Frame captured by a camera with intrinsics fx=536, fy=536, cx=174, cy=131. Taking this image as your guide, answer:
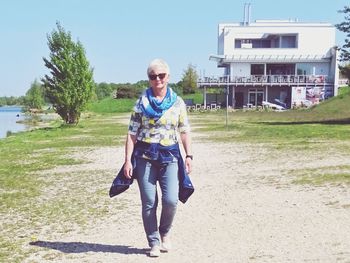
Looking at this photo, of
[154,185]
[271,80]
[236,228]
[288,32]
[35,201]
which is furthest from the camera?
[288,32]

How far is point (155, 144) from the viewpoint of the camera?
499 centimetres

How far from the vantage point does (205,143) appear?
60.0ft

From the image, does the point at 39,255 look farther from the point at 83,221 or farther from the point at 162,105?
the point at 162,105

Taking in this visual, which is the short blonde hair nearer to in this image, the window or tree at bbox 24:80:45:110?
the window

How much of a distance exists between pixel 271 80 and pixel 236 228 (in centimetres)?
5138

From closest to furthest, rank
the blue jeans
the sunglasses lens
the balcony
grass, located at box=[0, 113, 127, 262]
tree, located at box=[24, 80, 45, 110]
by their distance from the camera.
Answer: the sunglasses lens, the blue jeans, grass, located at box=[0, 113, 127, 262], the balcony, tree, located at box=[24, 80, 45, 110]

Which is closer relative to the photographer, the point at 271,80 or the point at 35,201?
the point at 35,201

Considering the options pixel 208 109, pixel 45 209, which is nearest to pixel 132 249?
pixel 45 209

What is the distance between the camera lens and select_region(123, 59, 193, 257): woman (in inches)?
196

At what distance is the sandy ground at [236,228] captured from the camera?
16.9ft

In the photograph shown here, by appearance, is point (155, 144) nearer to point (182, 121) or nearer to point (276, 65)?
point (182, 121)

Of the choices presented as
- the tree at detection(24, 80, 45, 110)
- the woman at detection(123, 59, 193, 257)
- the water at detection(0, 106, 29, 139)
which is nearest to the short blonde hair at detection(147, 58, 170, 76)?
the woman at detection(123, 59, 193, 257)

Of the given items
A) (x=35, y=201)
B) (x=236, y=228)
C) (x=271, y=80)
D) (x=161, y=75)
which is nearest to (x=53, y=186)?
(x=35, y=201)

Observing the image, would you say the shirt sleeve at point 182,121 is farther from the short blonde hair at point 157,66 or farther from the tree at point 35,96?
the tree at point 35,96
